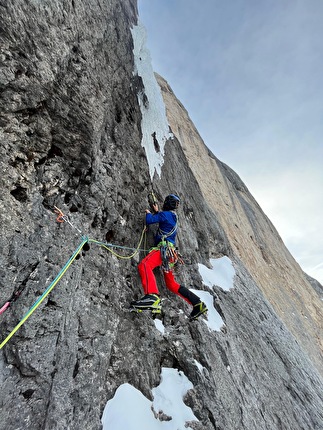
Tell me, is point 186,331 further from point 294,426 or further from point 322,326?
point 322,326

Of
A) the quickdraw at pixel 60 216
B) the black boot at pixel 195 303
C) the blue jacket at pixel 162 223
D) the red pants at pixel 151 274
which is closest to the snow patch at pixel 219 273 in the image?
the red pants at pixel 151 274

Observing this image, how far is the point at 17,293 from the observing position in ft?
9.65

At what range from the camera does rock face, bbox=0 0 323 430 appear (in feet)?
9.73

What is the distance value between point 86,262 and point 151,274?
1258mm

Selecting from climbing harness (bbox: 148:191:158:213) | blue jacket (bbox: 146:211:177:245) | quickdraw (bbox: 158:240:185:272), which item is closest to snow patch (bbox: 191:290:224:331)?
quickdraw (bbox: 158:240:185:272)

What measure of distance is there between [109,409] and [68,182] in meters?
3.13

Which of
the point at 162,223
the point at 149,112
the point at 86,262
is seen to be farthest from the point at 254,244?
the point at 86,262

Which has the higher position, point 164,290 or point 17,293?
point 164,290

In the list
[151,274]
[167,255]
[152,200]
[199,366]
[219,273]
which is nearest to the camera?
[199,366]

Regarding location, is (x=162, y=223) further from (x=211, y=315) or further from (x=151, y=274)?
(x=211, y=315)

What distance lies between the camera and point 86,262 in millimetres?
3957

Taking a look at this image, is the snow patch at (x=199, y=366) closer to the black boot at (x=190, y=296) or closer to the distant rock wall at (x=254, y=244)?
the black boot at (x=190, y=296)

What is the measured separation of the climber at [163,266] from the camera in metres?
4.30

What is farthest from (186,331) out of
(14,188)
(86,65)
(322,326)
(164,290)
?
(322,326)
